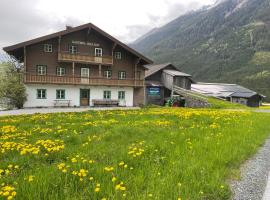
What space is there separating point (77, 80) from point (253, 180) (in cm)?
3776

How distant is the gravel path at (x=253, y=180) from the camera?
585cm

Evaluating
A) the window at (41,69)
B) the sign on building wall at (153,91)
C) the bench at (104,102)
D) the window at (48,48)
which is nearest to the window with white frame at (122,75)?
the bench at (104,102)

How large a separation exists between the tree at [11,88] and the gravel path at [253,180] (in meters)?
36.4

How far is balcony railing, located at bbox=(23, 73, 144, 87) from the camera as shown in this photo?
39812 millimetres

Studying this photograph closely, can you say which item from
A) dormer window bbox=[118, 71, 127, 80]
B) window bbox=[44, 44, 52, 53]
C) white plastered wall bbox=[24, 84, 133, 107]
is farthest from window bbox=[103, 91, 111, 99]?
window bbox=[44, 44, 52, 53]

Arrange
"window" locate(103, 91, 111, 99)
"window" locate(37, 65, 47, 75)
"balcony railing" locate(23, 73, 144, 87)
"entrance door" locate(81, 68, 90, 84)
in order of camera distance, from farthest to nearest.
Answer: "window" locate(103, 91, 111, 99) < "entrance door" locate(81, 68, 90, 84) < "window" locate(37, 65, 47, 75) < "balcony railing" locate(23, 73, 144, 87)

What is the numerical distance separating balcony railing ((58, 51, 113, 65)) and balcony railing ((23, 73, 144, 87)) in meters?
2.42

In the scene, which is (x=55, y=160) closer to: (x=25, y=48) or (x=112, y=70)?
(x=25, y=48)

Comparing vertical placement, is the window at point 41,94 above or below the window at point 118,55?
below

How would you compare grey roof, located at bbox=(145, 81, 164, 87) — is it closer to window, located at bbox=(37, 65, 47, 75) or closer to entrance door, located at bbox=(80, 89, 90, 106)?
entrance door, located at bbox=(80, 89, 90, 106)

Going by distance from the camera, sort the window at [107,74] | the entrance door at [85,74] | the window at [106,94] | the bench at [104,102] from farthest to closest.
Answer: the window at [107,74] → the window at [106,94] → the bench at [104,102] → the entrance door at [85,74]

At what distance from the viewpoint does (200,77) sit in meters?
199

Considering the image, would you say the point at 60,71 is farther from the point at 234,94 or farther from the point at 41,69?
the point at 234,94

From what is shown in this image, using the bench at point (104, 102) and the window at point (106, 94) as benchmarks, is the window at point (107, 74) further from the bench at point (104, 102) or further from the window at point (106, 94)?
the bench at point (104, 102)
